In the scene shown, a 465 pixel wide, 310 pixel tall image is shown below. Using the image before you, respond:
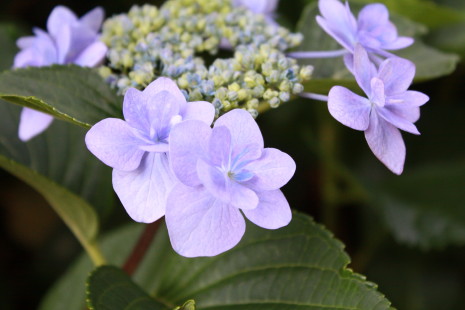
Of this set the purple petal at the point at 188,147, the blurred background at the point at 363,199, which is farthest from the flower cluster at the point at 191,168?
the blurred background at the point at 363,199

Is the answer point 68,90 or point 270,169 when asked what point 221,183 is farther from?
point 68,90

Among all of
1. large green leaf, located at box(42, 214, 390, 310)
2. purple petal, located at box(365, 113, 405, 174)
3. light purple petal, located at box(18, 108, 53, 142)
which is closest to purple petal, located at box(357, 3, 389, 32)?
purple petal, located at box(365, 113, 405, 174)

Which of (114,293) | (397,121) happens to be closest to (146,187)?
(114,293)

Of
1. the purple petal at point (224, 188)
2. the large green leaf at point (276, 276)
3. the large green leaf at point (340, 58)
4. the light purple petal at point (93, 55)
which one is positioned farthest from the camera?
the large green leaf at point (340, 58)

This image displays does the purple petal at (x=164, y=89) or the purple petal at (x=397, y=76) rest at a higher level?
the purple petal at (x=164, y=89)

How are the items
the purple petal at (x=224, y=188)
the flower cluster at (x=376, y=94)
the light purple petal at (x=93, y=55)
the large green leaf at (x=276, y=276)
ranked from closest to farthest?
the purple petal at (x=224, y=188), the flower cluster at (x=376, y=94), the large green leaf at (x=276, y=276), the light purple petal at (x=93, y=55)

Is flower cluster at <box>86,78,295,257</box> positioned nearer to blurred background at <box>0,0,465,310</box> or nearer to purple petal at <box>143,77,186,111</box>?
purple petal at <box>143,77,186,111</box>

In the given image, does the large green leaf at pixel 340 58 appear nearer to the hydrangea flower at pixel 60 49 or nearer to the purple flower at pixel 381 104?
the purple flower at pixel 381 104
